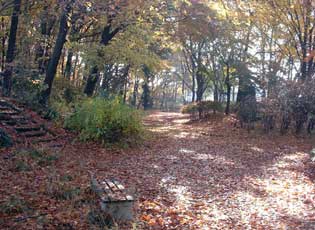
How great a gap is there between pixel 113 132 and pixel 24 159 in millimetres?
2750

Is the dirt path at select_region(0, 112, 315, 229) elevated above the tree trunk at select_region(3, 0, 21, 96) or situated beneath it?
situated beneath

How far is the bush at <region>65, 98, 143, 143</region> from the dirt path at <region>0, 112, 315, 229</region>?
41 centimetres

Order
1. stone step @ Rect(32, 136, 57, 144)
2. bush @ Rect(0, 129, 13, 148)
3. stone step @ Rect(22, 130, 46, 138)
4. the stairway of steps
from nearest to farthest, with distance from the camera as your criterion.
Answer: bush @ Rect(0, 129, 13, 148) → stone step @ Rect(32, 136, 57, 144) → the stairway of steps → stone step @ Rect(22, 130, 46, 138)

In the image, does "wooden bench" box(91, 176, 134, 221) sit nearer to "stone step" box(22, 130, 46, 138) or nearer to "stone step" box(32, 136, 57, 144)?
"stone step" box(32, 136, 57, 144)

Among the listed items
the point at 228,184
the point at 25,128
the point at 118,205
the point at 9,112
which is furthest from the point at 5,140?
the point at 228,184

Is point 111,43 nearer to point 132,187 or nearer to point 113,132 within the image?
point 113,132

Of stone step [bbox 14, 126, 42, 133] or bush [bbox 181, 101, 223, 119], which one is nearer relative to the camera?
stone step [bbox 14, 126, 42, 133]

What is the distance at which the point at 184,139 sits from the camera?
12180 millimetres

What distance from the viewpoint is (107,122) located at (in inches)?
367

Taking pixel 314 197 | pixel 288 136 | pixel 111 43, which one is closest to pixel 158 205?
pixel 314 197

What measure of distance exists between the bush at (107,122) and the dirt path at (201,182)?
0.41 meters

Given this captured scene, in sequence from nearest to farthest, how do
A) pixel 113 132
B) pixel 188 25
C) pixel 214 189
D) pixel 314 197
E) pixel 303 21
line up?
pixel 314 197 < pixel 214 189 < pixel 113 132 < pixel 303 21 < pixel 188 25

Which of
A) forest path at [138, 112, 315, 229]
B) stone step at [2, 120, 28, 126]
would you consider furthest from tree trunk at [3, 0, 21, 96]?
forest path at [138, 112, 315, 229]

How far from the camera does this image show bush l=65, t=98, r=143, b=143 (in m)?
9.26
